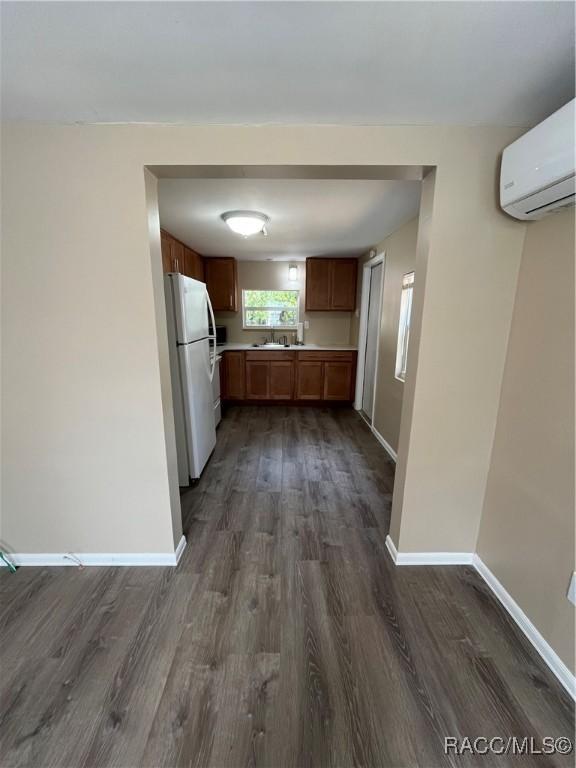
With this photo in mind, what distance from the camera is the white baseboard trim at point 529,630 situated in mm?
1194

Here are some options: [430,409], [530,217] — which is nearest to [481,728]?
[430,409]

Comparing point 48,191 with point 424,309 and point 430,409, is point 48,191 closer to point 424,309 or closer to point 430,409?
point 424,309

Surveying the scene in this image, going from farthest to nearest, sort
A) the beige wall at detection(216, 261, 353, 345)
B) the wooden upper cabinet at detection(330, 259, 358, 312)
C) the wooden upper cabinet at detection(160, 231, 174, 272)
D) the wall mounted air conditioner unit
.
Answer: the beige wall at detection(216, 261, 353, 345) → the wooden upper cabinet at detection(330, 259, 358, 312) → the wooden upper cabinet at detection(160, 231, 174, 272) → the wall mounted air conditioner unit

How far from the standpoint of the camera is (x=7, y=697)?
116 centimetres

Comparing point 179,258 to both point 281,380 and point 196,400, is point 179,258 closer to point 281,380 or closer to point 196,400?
point 196,400

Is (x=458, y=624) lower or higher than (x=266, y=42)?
lower

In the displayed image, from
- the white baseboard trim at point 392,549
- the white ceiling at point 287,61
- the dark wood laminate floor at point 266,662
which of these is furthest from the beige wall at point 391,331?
the white ceiling at point 287,61

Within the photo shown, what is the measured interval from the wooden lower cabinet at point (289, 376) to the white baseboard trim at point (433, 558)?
3.01 m

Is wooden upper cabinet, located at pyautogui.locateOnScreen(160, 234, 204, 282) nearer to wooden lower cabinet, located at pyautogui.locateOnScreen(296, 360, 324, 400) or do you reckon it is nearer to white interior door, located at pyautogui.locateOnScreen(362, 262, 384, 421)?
wooden lower cabinet, located at pyautogui.locateOnScreen(296, 360, 324, 400)

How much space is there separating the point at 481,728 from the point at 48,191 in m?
2.73

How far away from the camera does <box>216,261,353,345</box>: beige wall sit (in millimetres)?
4957

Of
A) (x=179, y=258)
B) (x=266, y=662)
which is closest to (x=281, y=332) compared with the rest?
(x=179, y=258)

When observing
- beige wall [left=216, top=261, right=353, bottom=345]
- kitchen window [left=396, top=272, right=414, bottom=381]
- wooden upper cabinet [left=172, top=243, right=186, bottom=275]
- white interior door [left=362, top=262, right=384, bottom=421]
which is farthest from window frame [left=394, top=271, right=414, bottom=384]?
wooden upper cabinet [left=172, top=243, right=186, bottom=275]

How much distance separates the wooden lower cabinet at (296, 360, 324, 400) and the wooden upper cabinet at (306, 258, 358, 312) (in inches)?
35.4
